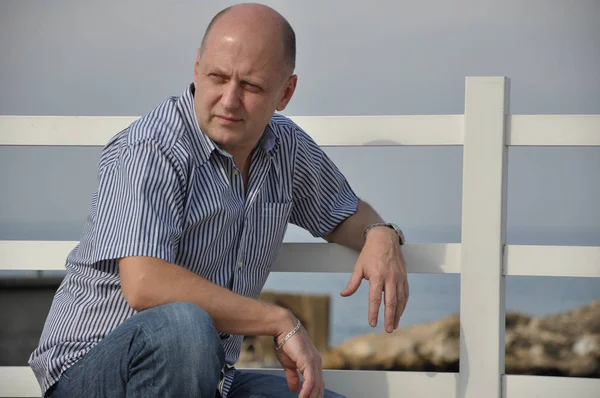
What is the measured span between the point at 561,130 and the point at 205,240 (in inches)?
38.5

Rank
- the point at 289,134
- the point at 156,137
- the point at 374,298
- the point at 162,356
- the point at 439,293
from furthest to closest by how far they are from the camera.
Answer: the point at 439,293 → the point at 289,134 → the point at 374,298 → the point at 156,137 → the point at 162,356

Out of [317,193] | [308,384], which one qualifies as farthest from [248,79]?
[308,384]

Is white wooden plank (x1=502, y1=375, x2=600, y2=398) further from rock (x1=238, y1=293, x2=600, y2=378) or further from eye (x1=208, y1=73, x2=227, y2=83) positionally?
rock (x1=238, y1=293, x2=600, y2=378)

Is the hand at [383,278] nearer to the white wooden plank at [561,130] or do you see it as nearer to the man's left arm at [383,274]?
the man's left arm at [383,274]

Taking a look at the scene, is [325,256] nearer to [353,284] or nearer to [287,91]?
[353,284]

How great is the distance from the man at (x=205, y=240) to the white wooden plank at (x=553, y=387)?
489mm

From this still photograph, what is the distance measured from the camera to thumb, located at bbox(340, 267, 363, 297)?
1.92 meters

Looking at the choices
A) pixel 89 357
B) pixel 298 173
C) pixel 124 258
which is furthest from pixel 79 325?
pixel 298 173

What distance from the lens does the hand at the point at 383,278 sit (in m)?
1.94

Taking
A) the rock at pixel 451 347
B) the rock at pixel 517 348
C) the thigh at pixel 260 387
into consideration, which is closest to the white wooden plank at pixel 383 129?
the thigh at pixel 260 387

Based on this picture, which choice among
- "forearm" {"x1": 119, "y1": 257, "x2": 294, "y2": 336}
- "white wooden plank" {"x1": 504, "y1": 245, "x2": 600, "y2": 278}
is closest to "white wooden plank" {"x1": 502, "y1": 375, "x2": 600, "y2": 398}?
"white wooden plank" {"x1": 504, "y1": 245, "x2": 600, "y2": 278}

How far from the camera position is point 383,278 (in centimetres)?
198

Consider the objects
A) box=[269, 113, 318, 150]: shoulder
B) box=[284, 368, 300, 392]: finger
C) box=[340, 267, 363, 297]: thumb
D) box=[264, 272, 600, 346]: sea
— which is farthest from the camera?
box=[264, 272, 600, 346]: sea

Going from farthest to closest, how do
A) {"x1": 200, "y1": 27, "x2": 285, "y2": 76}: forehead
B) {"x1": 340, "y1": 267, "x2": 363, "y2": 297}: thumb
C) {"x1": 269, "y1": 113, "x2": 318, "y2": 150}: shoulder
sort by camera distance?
{"x1": 269, "y1": 113, "x2": 318, "y2": 150}: shoulder
{"x1": 340, "y1": 267, "x2": 363, "y2": 297}: thumb
{"x1": 200, "y1": 27, "x2": 285, "y2": 76}: forehead
